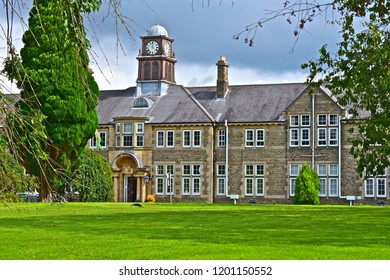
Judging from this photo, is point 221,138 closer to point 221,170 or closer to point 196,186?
point 221,170

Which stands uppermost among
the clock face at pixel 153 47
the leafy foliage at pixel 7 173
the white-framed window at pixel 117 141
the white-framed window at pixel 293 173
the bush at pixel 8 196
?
the clock face at pixel 153 47

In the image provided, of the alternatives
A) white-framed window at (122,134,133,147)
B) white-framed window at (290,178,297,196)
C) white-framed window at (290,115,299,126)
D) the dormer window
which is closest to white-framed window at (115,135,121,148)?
white-framed window at (122,134,133,147)

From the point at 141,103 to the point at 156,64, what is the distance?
407 cm

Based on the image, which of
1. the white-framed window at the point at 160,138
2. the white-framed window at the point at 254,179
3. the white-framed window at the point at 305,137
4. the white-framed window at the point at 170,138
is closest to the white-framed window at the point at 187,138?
the white-framed window at the point at 170,138

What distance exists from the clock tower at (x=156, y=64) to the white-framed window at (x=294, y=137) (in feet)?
34.2

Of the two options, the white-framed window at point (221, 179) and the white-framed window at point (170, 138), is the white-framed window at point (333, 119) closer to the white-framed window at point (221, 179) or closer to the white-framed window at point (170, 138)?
the white-framed window at point (221, 179)

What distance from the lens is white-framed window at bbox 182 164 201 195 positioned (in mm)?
56062

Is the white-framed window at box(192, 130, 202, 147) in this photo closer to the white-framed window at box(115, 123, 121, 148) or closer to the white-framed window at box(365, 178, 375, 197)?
the white-framed window at box(115, 123, 121, 148)

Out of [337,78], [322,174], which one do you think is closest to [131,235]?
[337,78]

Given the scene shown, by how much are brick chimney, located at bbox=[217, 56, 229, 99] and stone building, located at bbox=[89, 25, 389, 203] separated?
0.07 meters

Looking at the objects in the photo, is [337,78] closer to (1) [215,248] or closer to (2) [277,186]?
(1) [215,248]

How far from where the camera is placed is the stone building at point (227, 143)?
53625mm

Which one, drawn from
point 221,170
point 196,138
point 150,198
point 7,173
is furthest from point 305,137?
point 7,173

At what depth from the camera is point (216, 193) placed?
183 ft
